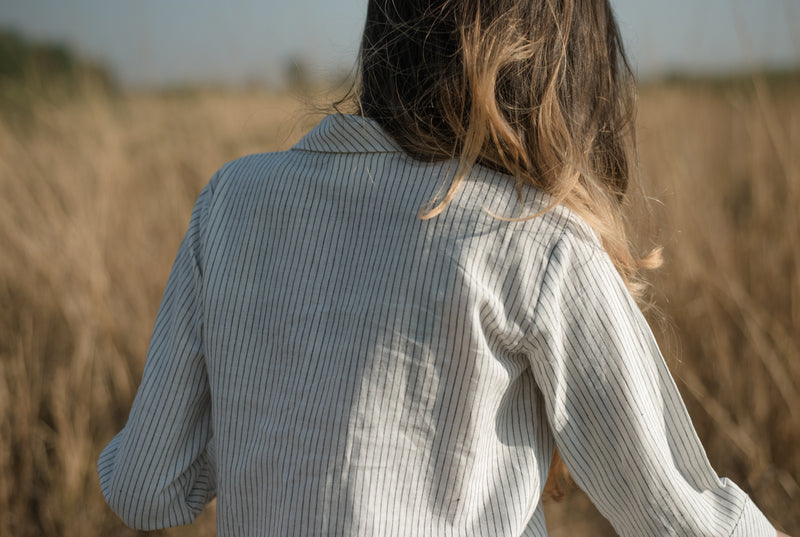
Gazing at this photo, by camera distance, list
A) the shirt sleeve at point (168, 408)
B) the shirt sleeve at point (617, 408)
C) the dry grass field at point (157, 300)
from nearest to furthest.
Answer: the shirt sleeve at point (617, 408) < the shirt sleeve at point (168, 408) < the dry grass field at point (157, 300)

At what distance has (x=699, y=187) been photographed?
2678mm

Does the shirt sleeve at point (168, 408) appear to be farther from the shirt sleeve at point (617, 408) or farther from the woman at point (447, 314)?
the shirt sleeve at point (617, 408)

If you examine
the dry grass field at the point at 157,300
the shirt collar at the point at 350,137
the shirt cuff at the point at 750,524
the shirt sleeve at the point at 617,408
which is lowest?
the dry grass field at the point at 157,300

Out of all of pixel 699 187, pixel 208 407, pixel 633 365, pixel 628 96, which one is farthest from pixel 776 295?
pixel 208 407

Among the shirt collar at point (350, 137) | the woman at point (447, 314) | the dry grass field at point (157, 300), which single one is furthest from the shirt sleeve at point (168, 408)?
the dry grass field at point (157, 300)

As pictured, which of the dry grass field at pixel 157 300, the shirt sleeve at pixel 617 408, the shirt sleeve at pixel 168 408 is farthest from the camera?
the dry grass field at pixel 157 300

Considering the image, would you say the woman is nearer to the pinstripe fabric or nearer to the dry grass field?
the pinstripe fabric

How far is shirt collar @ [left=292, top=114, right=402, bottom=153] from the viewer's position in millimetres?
815

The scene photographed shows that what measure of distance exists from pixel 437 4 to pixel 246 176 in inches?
13.2

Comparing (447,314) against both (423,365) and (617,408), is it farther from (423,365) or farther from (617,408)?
(617,408)

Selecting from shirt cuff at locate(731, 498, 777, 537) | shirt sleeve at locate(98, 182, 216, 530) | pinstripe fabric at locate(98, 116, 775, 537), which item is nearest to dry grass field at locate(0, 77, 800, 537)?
shirt sleeve at locate(98, 182, 216, 530)

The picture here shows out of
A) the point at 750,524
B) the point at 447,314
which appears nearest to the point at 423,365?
the point at 447,314

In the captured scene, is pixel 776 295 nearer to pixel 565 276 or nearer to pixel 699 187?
pixel 699 187

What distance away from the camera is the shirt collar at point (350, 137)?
2.68 feet
